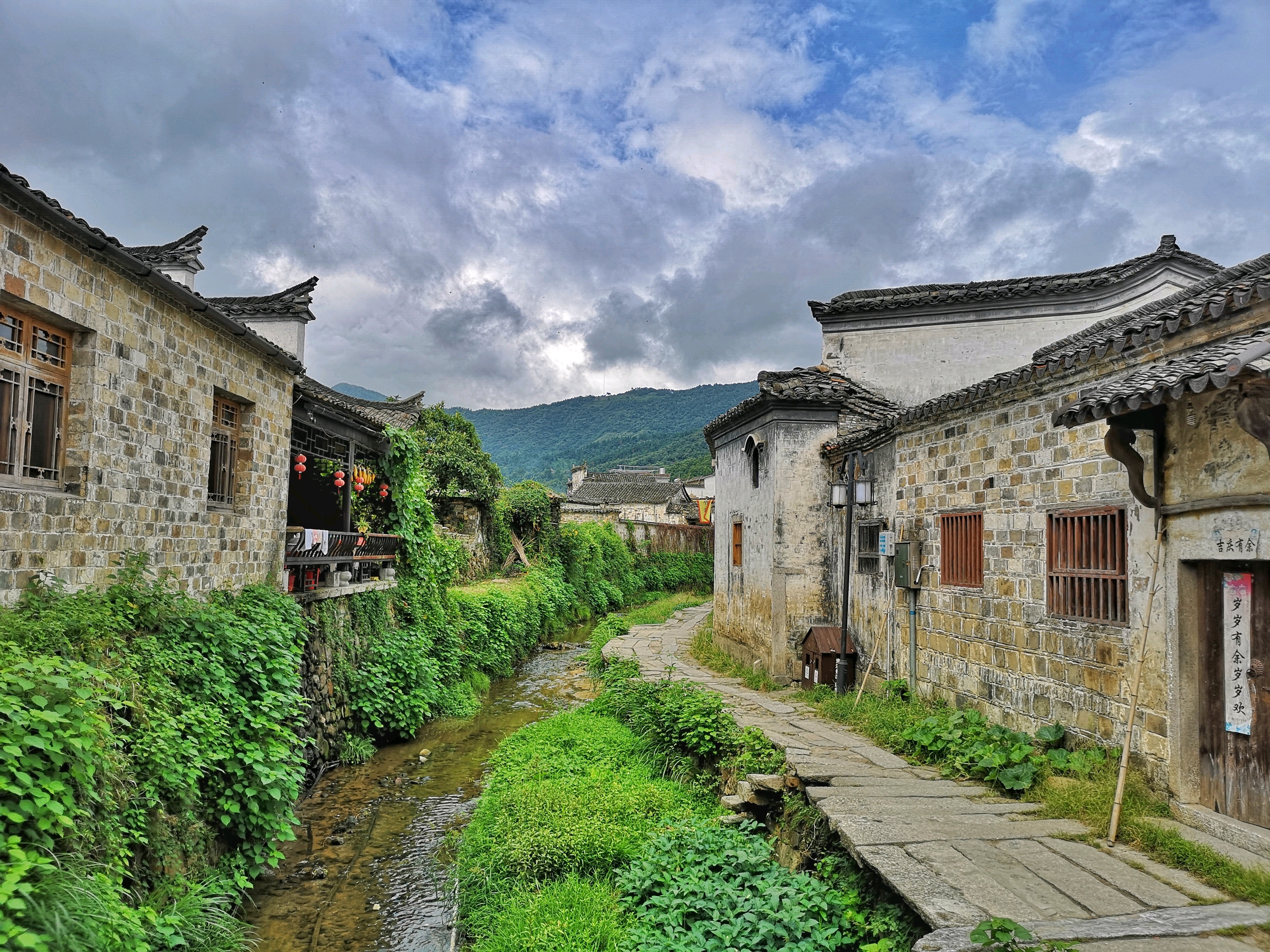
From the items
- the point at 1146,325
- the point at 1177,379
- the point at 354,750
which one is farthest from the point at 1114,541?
the point at 354,750

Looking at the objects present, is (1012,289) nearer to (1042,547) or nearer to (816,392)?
(816,392)

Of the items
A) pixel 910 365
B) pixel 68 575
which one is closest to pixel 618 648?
pixel 910 365

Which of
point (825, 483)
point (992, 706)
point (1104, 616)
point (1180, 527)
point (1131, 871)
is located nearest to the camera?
point (1131, 871)

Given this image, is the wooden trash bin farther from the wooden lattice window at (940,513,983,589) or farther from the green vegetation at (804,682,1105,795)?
the wooden lattice window at (940,513,983,589)

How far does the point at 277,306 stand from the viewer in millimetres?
15547

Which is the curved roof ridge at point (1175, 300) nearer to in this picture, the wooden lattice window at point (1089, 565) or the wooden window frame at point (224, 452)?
the wooden lattice window at point (1089, 565)

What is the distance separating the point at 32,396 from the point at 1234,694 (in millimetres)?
9269

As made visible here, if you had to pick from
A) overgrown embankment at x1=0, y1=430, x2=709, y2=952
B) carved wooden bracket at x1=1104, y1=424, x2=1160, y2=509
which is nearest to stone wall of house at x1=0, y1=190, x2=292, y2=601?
overgrown embankment at x1=0, y1=430, x2=709, y2=952

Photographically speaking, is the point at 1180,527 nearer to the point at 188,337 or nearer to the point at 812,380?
the point at 812,380

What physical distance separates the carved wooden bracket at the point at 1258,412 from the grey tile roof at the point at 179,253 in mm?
13877

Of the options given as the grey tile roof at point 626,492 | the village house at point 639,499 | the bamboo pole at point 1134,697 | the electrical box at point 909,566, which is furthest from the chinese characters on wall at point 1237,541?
the grey tile roof at point 626,492

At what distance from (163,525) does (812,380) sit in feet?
30.6

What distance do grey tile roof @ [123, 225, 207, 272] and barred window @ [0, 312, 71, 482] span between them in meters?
6.72

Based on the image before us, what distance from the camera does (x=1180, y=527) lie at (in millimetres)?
5301
